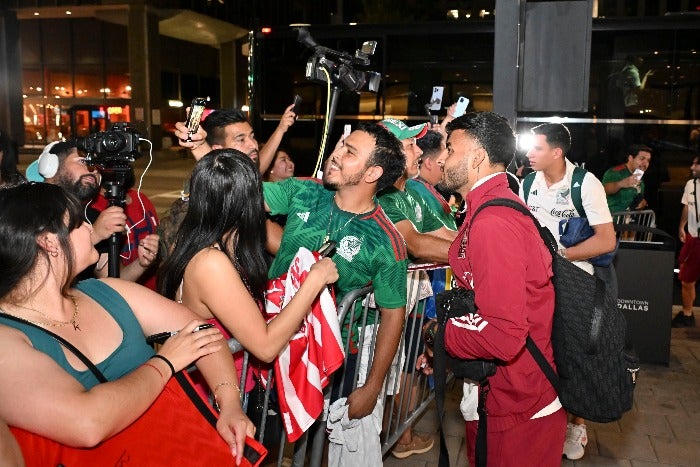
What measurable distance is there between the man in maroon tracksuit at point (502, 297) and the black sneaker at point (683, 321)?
521 cm

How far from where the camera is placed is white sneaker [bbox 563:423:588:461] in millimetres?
4328

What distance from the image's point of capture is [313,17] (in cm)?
4278

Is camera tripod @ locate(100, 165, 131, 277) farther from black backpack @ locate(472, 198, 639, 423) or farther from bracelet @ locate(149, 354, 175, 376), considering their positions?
black backpack @ locate(472, 198, 639, 423)

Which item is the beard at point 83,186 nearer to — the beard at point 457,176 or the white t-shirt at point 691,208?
the beard at point 457,176

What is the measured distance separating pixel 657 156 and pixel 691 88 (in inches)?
40.4

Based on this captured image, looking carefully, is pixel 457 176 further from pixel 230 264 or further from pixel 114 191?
pixel 114 191

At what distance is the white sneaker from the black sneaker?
3504 mm

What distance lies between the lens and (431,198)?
4863mm

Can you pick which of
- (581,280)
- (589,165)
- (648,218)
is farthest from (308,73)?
(589,165)

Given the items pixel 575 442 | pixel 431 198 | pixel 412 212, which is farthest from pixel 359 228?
pixel 575 442

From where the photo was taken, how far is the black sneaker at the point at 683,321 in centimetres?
722

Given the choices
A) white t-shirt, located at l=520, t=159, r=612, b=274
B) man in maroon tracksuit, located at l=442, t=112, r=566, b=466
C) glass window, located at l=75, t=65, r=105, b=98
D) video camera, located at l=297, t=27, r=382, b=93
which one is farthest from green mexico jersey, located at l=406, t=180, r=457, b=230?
glass window, located at l=75, t=65, r=105, b=98

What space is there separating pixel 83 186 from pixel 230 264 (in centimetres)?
217

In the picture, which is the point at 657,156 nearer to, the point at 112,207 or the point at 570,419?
the point at 570,419
